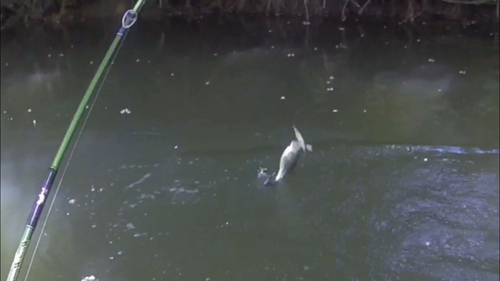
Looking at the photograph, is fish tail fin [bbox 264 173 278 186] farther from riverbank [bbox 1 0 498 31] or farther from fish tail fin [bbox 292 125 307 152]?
riverbank [bbox 1 0 498 31]

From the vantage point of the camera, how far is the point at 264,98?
2395mm

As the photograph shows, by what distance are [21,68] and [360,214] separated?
2.00 meters

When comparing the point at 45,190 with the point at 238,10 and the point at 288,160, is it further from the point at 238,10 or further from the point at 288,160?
the point at 288,160

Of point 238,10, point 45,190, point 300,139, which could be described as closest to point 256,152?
point 300,139

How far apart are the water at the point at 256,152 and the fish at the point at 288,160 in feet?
0.14

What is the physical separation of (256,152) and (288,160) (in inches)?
10.3

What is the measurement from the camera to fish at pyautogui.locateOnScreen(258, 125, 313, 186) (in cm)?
191

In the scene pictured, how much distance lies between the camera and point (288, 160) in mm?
1918

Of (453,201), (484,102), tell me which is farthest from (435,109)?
(453,201)

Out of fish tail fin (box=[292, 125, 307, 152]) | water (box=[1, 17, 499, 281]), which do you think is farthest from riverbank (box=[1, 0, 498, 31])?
fish tail fin (box=[292, 125, 307, 152])

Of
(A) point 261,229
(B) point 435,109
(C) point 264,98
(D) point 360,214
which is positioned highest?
(B) point 435,109

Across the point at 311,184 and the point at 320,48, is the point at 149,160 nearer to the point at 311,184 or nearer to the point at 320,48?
the point at 311,184

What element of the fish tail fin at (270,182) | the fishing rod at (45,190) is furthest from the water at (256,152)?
the fishing rod at (45,190)

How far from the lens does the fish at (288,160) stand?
1911 millimetres
